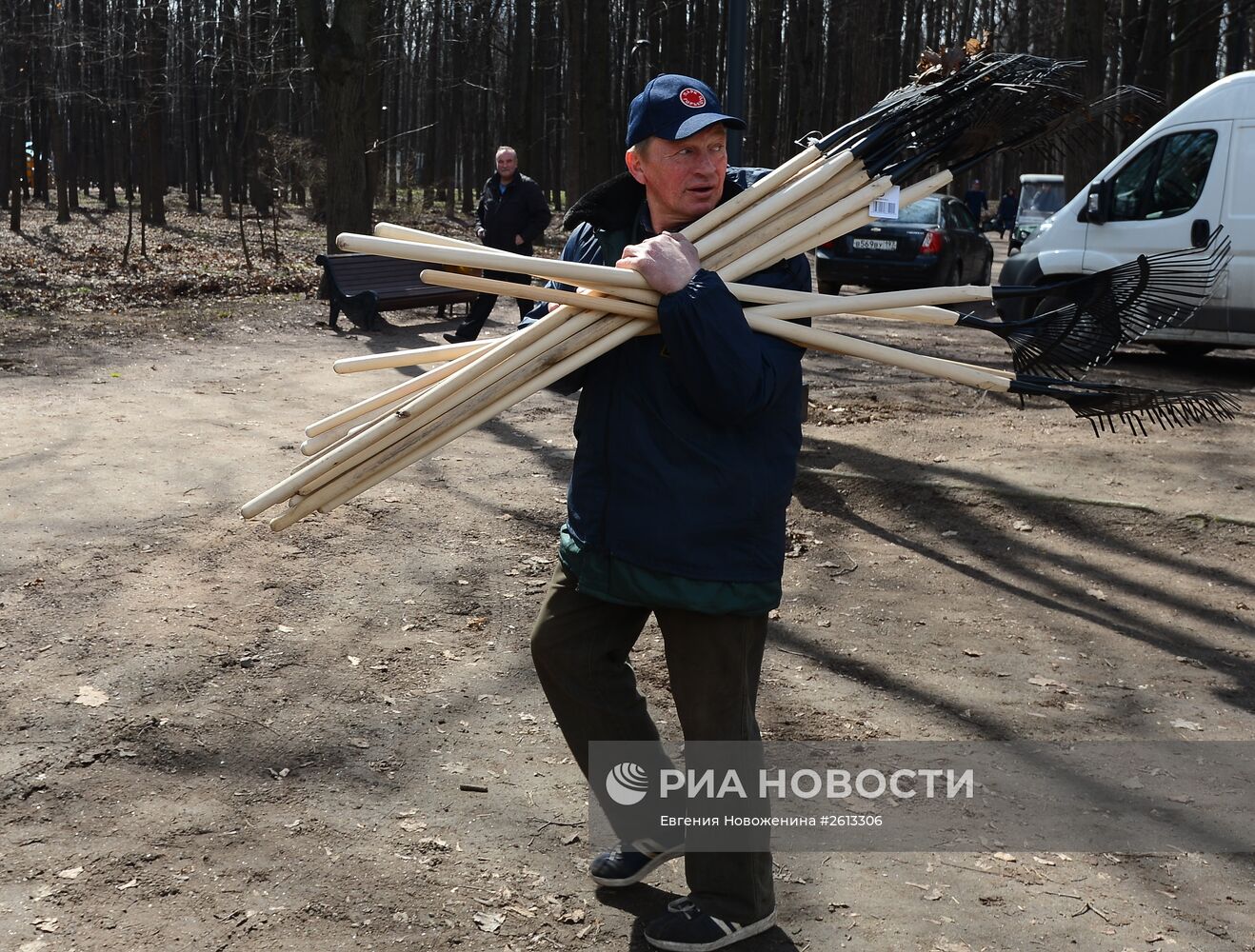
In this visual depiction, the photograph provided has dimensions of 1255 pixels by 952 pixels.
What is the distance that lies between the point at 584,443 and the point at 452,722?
65.4 inches

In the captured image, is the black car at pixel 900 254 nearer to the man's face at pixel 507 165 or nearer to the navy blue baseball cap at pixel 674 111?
the man's face at pixel 507 165

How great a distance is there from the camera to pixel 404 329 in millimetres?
13422

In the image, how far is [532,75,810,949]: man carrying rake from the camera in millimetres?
2539

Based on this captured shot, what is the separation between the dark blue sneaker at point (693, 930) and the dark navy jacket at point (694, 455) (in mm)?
800

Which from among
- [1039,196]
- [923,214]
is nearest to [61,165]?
[923,214]

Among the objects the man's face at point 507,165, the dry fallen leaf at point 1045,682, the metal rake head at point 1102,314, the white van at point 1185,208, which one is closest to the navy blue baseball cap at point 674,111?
the metal rake head at point 1102,314

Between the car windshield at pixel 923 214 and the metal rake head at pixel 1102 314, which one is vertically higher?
the car windshield at pixel 923 214

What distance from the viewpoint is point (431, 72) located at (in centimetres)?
4019

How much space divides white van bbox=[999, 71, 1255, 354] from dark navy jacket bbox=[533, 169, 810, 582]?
8922 mm

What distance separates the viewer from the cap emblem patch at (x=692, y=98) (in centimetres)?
266

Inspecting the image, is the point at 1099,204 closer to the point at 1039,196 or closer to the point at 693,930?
the point at 693,930

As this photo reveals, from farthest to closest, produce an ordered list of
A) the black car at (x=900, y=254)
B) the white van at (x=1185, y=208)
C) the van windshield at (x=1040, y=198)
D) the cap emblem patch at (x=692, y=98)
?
1. the van windshield at (x=1040, y=198)
2. the black car at (x=900, y=254)
3. the white van at (x=1185, y=208)
4. the cap emblem patch at (x=692, y=98)

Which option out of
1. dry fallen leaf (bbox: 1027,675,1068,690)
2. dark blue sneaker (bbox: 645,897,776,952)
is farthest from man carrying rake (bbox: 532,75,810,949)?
dry fallen leaf (bbox: 1027,675,1068,690)

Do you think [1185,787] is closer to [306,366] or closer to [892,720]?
[892,720]
